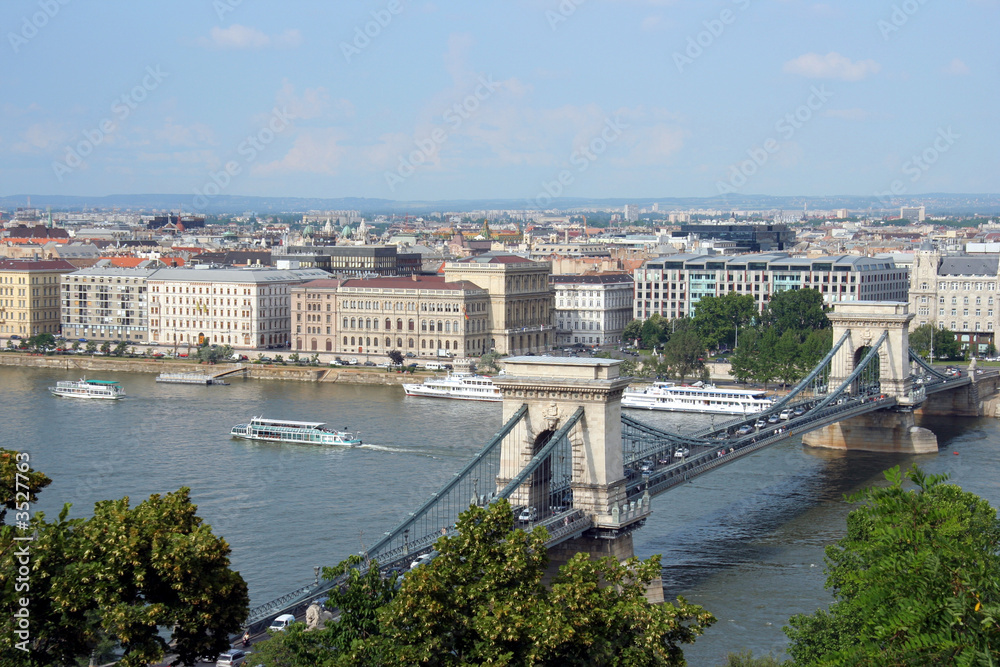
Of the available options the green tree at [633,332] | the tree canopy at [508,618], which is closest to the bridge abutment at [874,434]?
the green tree at [633,332]

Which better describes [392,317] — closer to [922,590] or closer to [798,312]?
[798,312]

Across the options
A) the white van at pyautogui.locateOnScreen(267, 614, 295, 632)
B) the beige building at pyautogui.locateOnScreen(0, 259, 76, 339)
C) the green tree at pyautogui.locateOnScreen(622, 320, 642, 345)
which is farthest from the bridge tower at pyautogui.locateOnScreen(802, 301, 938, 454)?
the beige building at pyautogui.locateOnScreen(0, 259, 76, 339)

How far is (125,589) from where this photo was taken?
459 inches

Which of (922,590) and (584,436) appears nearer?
(922,590)


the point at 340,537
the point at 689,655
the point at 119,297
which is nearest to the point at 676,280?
the point at 119,297

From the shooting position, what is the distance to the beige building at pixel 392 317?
5256 cm

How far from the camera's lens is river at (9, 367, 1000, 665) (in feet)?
67.9

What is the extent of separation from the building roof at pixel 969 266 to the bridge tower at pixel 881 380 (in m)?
19.3

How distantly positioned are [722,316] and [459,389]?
13001mm

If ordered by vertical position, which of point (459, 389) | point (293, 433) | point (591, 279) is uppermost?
point (591, 279)

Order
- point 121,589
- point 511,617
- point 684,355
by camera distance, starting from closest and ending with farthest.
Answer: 1. point 511,617
2. point 121,589
3. point 684,355

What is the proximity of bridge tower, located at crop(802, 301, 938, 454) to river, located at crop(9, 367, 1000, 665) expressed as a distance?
0.75m

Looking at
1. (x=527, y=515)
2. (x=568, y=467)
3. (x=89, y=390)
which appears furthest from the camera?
(x=89, y=390)

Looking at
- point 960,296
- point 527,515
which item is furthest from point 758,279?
point 527,515
